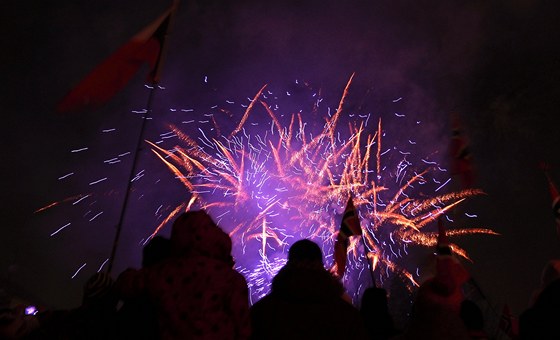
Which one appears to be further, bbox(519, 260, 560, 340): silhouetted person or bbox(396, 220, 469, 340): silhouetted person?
bbox(396, 220, 469, 340): silhouetted person

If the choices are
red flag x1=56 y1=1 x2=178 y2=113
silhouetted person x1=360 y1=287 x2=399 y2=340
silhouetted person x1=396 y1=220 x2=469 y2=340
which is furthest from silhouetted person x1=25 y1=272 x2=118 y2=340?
red flag x1=56 y1=1 x2=178 y2=113

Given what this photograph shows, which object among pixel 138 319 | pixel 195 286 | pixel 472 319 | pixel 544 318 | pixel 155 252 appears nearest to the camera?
pixel 544 318

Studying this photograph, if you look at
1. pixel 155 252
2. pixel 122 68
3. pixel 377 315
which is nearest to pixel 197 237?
pixel 155 252

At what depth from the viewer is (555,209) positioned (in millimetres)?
9812

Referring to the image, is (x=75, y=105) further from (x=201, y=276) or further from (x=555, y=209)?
(x=555, y=209)

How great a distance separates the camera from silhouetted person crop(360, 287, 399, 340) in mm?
4504

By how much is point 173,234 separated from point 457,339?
2.22 metres

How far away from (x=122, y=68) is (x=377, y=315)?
5151mm

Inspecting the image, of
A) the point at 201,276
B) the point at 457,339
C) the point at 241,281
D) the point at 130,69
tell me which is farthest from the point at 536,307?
the point at 130,69

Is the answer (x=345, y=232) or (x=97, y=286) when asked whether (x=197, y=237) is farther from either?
(x=345, y=232)

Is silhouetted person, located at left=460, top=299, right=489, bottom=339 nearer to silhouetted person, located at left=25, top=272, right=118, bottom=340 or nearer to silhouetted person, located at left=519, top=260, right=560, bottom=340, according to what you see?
silhouetted person, located at left=519, top=260, right=560, bottom=340

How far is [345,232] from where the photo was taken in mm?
10031

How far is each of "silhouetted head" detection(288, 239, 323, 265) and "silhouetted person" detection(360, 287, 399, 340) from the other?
49.9 inches

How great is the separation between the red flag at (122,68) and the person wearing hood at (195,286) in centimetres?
357
